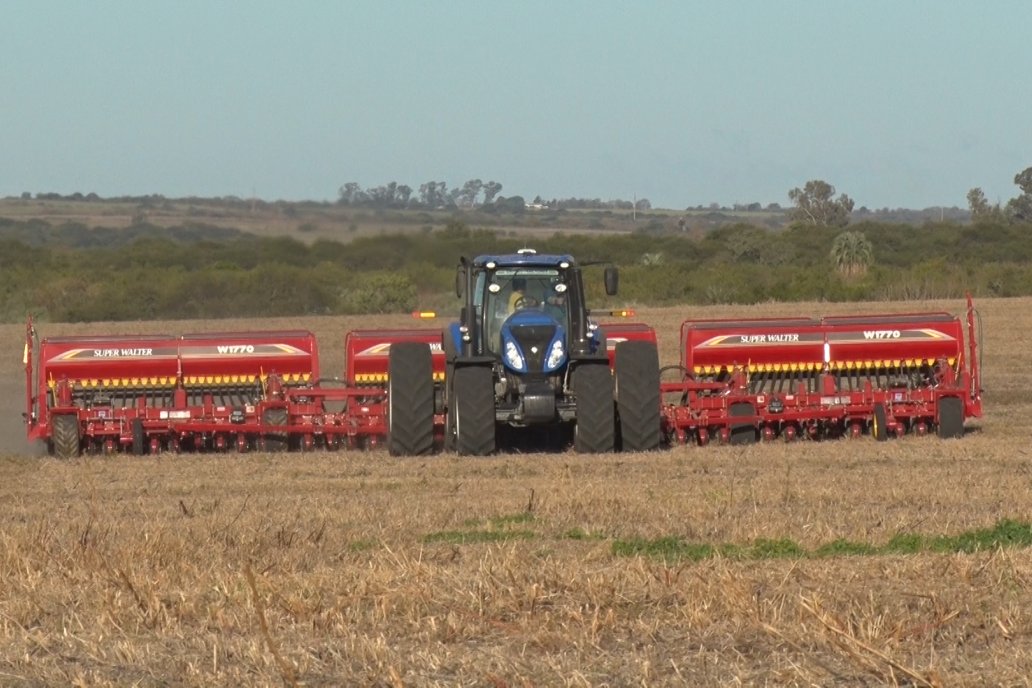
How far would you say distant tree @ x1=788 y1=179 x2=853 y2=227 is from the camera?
273 feet

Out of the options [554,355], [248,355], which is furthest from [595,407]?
[248,355]

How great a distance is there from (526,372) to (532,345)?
9.3 inches

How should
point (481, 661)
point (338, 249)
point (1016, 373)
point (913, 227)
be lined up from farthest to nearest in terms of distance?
1. point (913, 227)
2. point (1016, 373)
3. point (338, 249)
4. point (481, 661)

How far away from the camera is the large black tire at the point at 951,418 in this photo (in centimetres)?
1535

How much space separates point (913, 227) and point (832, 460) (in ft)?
144

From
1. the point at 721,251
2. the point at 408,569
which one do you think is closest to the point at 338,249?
the point at 408,569

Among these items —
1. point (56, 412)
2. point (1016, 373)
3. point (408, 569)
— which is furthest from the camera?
point (1016, 373)

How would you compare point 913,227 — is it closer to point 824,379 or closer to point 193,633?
point 824,379

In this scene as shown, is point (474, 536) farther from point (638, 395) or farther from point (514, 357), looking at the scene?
point (638, 395)

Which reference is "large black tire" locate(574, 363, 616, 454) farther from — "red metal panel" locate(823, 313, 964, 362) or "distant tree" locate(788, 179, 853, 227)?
"distant tree" locate(788, 179, 853, 227)

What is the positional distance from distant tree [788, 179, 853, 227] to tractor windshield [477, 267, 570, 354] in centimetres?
6816

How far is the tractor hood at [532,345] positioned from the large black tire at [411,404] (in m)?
0.76

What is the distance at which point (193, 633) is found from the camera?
6184 mm

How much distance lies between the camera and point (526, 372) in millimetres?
14047
